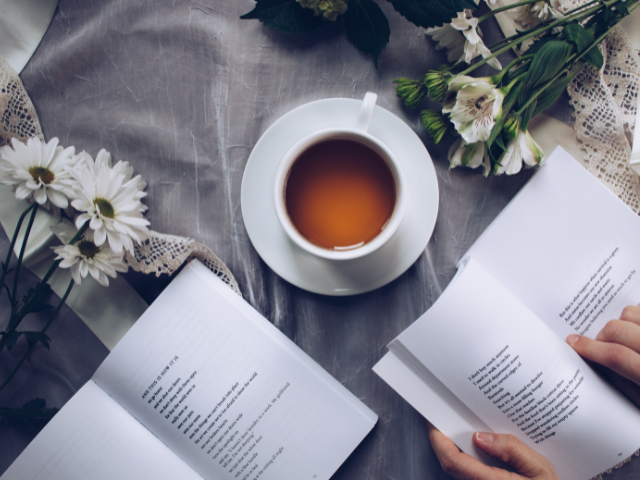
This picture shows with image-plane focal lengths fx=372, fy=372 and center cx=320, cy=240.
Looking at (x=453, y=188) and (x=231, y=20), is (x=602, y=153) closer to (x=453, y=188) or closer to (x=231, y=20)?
(x=453, y=188)

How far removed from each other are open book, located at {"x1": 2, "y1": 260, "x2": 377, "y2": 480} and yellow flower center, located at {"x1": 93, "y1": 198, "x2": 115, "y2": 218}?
0.16 meters

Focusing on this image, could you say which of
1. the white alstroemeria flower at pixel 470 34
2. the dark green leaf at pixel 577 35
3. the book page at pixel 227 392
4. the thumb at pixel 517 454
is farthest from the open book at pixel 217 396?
the dark green leaf at pixel 577 35

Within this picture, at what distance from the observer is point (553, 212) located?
0.69 m

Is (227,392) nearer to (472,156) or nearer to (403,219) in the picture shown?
(403,219)

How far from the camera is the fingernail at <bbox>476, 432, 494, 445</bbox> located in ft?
2.19

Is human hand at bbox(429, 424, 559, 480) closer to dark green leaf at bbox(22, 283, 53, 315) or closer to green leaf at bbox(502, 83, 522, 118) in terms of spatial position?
green leaf at bbox(502, 83, 522, 118)

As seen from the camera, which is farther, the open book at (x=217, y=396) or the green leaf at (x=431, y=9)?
the open book at (x=217, y=396)

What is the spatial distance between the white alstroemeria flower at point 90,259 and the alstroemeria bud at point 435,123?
592 millimetres

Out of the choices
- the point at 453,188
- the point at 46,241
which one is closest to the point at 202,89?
the point at 46,241

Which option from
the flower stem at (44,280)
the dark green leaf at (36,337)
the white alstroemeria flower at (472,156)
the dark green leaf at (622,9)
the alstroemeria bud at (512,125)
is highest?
the dark green leaf at (622,9)

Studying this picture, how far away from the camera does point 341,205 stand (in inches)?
26.7

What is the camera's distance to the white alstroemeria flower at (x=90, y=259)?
0.64 meters

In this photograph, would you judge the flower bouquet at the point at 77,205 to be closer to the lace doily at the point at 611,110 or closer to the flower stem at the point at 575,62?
the flower stem at the point at 575,62

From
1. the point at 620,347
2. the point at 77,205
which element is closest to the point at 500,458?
the point at 620,347
